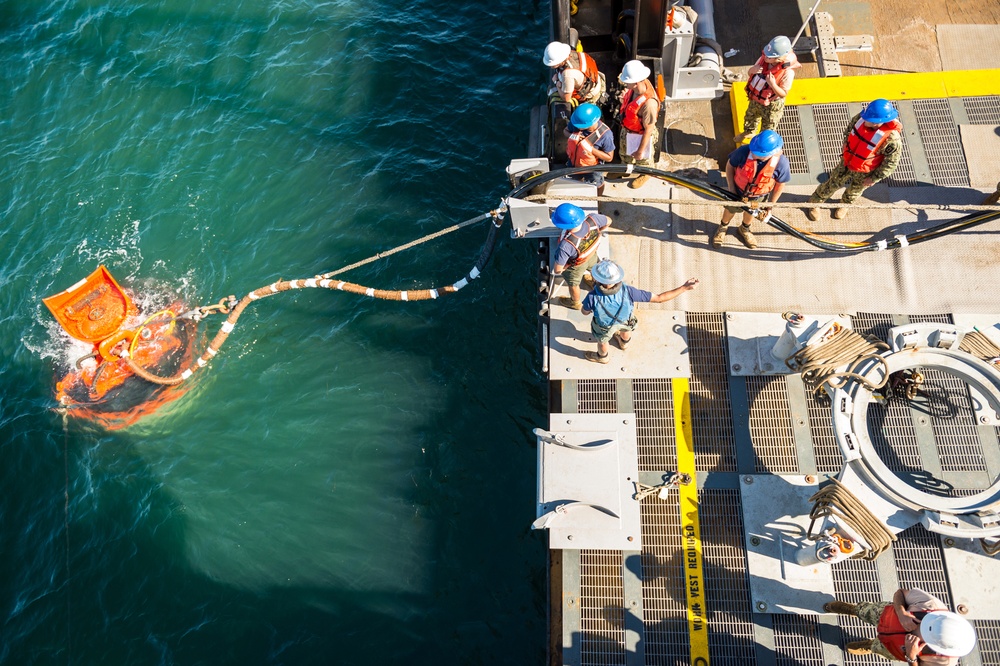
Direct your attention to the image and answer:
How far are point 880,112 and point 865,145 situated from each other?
452 mm

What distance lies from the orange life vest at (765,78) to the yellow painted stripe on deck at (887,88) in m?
0.93

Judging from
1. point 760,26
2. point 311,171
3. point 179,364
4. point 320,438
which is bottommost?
point 320,438

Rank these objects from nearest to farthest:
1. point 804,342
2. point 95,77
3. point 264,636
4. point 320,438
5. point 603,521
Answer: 1. point 603,521
2. point 804,342
3. point 264,636
4. point 320,438
5. point 95,77

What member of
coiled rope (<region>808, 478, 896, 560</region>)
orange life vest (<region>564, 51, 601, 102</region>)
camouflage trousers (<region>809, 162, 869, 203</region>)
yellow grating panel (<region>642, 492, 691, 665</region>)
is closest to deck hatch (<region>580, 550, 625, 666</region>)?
yellow grating panel (<region>642, 492, 691, 665</region>)

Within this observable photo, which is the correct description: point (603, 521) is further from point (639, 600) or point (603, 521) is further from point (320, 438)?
point (320, 438)

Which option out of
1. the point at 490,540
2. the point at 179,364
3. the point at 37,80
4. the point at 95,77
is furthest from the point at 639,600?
the point at 37,80

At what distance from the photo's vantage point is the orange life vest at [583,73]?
31.0ft

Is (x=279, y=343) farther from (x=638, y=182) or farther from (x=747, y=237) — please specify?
(x=747, y=237)

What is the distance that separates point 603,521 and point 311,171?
9364 mm

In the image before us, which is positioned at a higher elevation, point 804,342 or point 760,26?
point 760,26

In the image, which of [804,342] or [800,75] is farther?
[800,75]

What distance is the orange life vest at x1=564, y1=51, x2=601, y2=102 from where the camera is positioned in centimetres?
946

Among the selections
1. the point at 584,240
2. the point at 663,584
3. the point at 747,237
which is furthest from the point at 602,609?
the point at 747,237

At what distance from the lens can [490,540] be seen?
9320 millimetres
